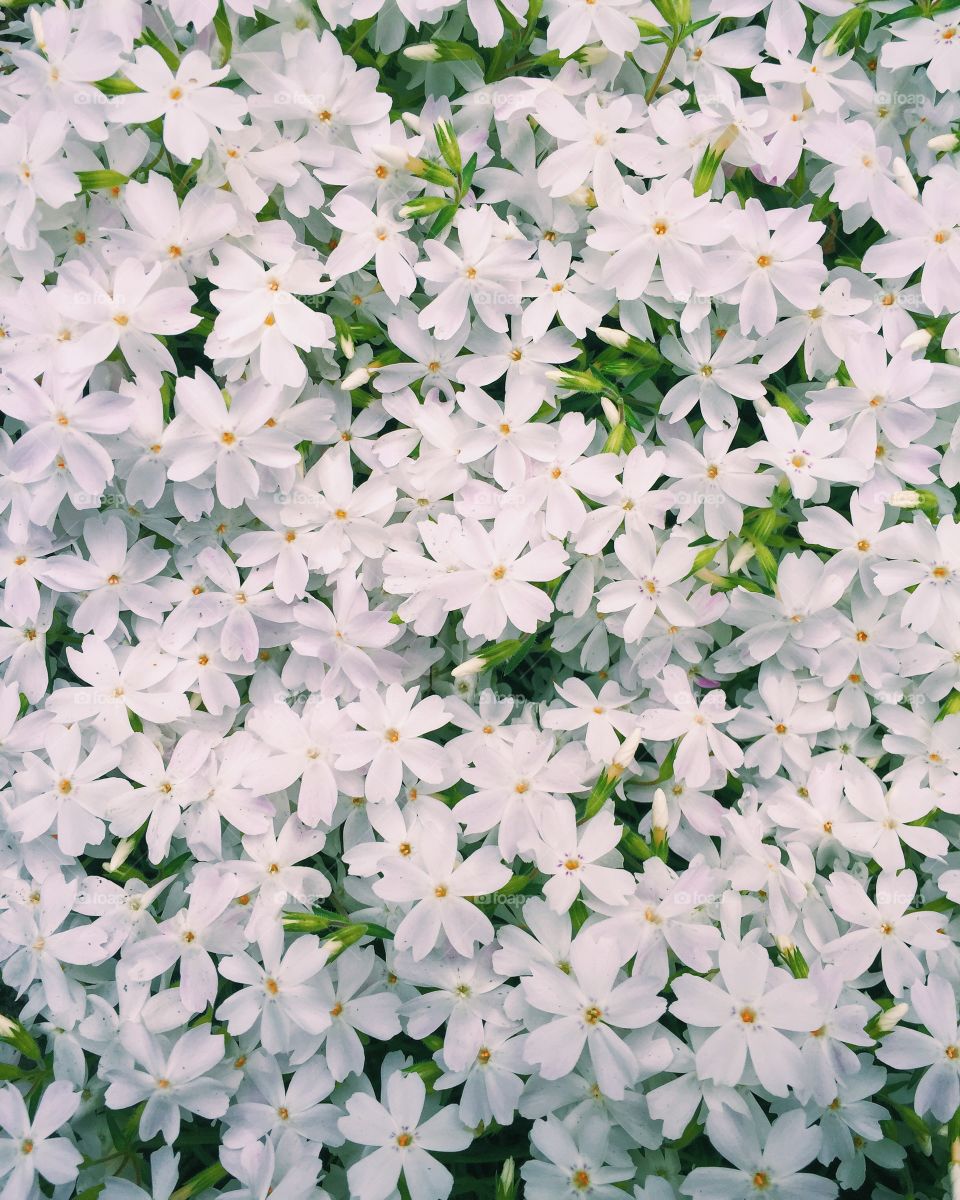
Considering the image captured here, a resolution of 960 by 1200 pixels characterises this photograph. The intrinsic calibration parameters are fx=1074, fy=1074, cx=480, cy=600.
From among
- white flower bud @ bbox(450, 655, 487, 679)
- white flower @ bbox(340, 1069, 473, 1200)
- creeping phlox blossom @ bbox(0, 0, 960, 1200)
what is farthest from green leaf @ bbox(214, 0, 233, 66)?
white flower @ bbox(340, 1069, 473, 1200)

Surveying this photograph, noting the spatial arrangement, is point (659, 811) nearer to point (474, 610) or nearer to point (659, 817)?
point (659, 817)

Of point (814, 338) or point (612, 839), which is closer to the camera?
point (612, 839)

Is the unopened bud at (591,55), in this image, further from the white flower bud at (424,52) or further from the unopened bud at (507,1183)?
the unopened bud at (507,1183)

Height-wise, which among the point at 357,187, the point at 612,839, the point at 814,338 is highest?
the point at 357,187

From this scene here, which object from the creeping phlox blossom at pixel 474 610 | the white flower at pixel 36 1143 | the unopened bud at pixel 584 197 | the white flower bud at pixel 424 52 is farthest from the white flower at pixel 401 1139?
the white flower bud at pixel 424 52

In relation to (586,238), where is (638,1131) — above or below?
below

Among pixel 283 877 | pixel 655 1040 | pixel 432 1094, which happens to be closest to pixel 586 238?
pixel 283 877

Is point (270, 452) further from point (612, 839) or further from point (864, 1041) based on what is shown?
point (864, 1041)

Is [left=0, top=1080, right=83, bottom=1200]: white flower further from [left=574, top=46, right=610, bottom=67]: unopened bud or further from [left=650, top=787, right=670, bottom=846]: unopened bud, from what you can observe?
[left=574, top=46, right=610, bottom=67]: unopened bud

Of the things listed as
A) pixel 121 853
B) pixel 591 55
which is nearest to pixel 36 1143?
pixel 121 853
